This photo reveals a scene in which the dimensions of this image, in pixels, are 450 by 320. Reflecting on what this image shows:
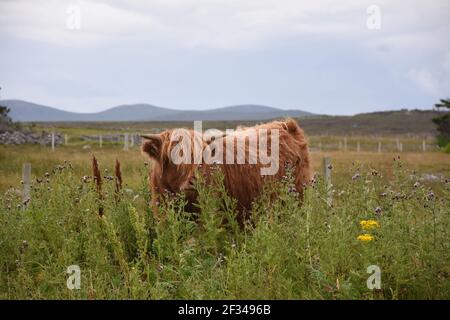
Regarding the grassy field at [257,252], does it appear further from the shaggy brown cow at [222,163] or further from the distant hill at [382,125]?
the distant hill at [382,125]

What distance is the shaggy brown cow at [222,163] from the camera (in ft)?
24.2

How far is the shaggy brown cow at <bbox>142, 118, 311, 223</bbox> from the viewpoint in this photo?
737 cm

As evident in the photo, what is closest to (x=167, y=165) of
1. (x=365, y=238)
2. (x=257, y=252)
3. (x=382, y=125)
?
(x=257, y=252)

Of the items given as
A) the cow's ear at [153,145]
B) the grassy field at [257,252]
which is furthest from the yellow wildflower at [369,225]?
the cow's ear at [153,145]

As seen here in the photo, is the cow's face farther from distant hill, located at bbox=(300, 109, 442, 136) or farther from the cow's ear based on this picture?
distant hill, located at bbox=(300, 109, 442, 136)

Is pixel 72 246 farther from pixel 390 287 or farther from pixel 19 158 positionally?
pixel 19 158

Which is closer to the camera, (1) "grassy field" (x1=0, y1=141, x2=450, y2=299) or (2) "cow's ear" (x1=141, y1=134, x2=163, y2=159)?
(1) "grassy field" (x1=0, y1=141, x2=450, y2=299)

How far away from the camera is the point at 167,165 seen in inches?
297

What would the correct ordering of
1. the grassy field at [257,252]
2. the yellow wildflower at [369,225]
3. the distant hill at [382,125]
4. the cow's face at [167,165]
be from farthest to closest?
the distant hill at [382,125] < the cow's face at [167,165] < the yellow wildflower at [369,225] < the grassy field at [257,252]

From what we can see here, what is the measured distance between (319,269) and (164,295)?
146cm

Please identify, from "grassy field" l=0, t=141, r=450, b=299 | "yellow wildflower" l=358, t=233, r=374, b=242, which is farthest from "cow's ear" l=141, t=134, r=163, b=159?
"yellow wildflower" l=358, t=233, r=374, b=242

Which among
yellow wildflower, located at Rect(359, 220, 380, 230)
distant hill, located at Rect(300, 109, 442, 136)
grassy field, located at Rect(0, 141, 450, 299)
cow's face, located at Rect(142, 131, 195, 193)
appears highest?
distant hill, located at Rect(300, 109, 442, 136)

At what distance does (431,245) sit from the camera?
5578 millimetres
